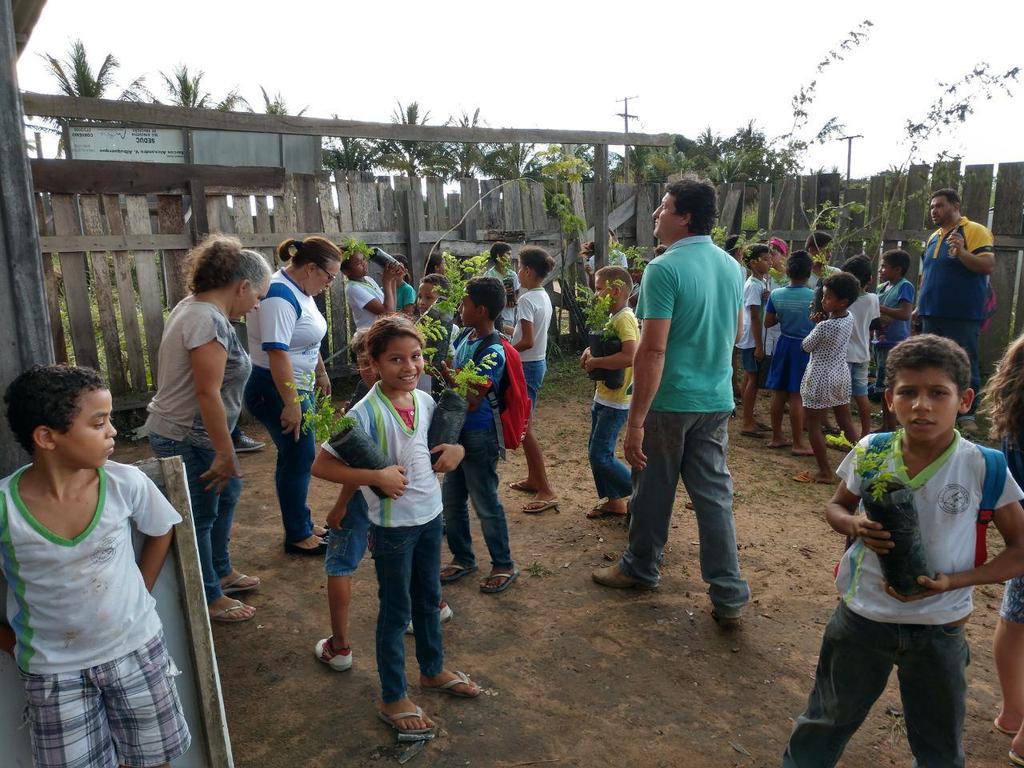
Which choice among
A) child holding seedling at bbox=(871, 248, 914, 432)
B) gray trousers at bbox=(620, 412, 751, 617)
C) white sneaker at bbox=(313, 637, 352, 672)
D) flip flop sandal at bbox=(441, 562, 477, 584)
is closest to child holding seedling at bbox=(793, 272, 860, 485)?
child holding seedling at bbox=(871, 248, 914, 432)

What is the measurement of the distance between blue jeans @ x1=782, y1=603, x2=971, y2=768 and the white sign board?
15.6 meters

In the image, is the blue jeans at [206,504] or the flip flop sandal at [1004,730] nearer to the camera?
the flip flop sandal at [1004,730]

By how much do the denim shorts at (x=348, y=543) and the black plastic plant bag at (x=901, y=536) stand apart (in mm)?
2092

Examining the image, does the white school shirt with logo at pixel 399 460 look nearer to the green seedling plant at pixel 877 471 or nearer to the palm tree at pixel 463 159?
the green seedling plant at pixel 877 471

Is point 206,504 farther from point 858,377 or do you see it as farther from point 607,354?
point 858,377

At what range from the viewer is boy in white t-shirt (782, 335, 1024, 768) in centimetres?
211

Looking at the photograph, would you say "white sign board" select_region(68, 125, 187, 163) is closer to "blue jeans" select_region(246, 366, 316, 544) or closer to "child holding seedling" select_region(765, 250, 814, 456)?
"blue jeans" select_region(246, 366, 316, 544)

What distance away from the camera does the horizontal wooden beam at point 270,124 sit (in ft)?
18.4

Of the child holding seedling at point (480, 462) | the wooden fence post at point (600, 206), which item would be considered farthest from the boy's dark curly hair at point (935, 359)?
the wooden fence post at point (600, 206)

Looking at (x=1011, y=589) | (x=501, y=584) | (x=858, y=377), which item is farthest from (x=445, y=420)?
(x=858, y=377)

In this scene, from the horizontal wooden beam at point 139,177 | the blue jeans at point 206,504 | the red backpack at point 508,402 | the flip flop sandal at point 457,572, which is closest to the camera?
the blue jeans at point 206,504

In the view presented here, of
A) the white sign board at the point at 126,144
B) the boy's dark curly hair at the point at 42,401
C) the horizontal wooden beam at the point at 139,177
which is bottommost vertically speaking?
the boy's dark curly hair at the point at 42,401

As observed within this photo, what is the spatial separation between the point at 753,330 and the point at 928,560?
5273mm

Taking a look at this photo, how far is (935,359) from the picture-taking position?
7.06ft
